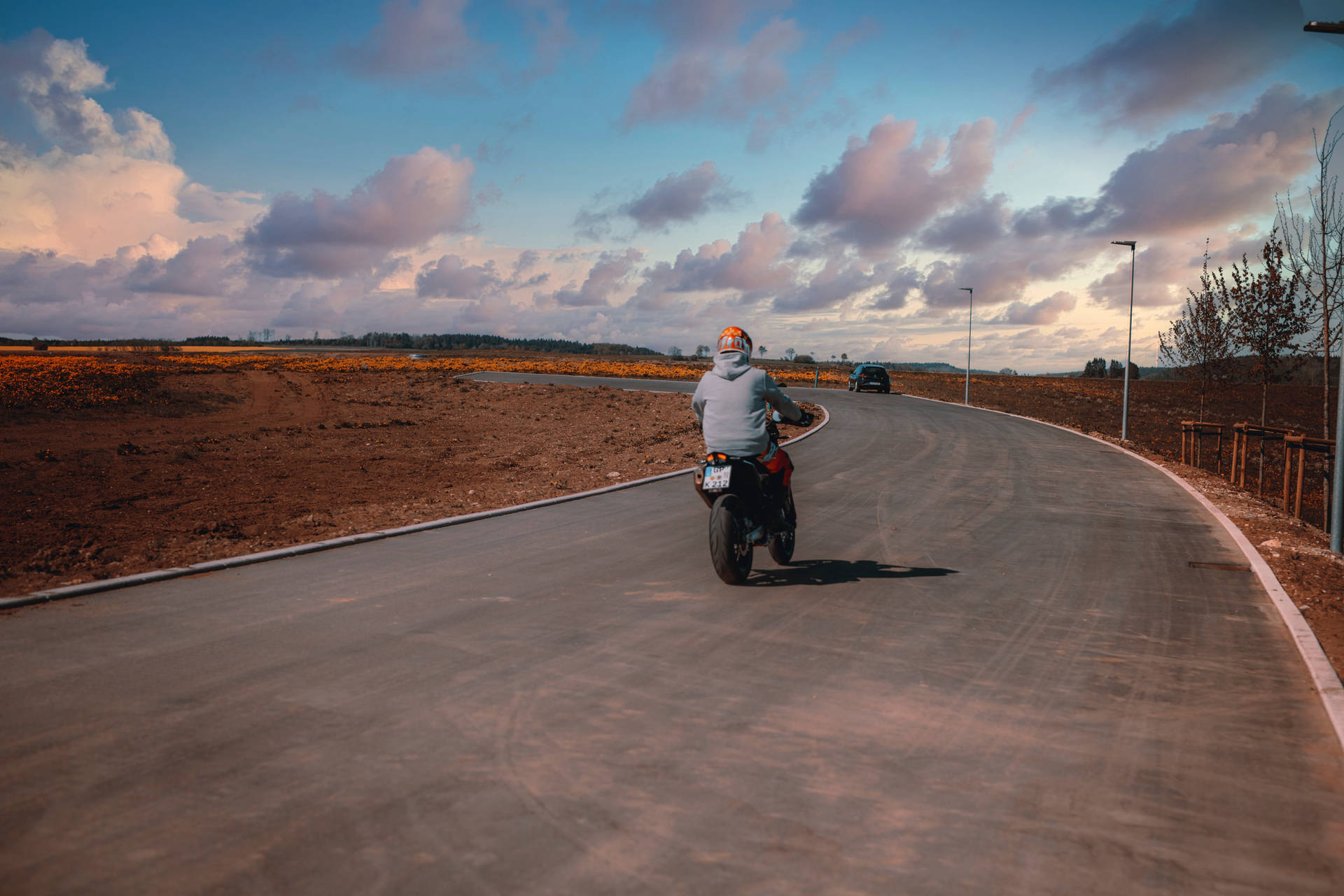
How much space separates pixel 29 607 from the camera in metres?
6.11

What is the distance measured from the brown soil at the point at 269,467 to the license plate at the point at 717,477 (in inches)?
191

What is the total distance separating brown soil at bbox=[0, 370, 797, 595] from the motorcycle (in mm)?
4827

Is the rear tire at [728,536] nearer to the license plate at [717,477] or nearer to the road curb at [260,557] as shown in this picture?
the license plate at [717,477]

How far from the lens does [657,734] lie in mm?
4090

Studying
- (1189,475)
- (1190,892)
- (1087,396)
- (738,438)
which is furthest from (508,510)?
(1087,396)

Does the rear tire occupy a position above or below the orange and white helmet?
below

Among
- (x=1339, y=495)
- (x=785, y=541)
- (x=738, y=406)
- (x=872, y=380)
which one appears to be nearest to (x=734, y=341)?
(x=738, y=406)

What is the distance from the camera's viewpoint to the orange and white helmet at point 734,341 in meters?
7.50

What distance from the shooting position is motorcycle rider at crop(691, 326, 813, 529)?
23.6ft

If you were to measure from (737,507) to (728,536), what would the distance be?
0.27 meters

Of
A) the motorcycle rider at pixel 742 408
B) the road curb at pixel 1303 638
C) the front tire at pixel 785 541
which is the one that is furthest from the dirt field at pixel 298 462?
the motorcycle rider at pixel 742 408

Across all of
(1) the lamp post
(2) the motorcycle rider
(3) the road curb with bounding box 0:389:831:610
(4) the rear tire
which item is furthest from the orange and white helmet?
(1) the lamp post

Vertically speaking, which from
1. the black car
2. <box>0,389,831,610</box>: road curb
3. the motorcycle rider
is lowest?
<box>0,389,831,610</box>: road curb

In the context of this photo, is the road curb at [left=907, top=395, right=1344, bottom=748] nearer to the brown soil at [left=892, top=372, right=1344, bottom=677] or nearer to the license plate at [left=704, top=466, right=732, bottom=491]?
the brown soil at [left=892, top=372, right=1344, bottom=677]
